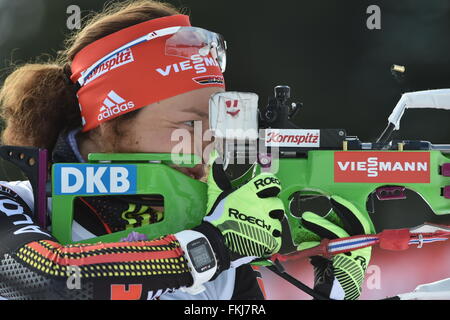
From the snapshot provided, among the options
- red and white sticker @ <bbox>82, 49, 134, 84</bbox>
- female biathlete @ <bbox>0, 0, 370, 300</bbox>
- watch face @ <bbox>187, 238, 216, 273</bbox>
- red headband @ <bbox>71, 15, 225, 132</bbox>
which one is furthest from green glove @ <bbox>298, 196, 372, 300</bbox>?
red and white sticker @ <bbox>82, 49, 134, 84</bbox>

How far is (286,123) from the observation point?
1.03 metres

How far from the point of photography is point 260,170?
39.6 inches

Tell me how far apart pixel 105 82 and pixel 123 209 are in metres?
0.37

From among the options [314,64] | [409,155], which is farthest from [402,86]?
[409,155]

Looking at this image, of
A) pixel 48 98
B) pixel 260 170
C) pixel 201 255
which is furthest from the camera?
pixel 48 98

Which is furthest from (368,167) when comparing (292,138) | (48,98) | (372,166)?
(48,98)

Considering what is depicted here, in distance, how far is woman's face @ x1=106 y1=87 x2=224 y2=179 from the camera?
116cm

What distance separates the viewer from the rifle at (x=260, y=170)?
0.96 metres

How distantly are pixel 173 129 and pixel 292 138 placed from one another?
310 millimetres

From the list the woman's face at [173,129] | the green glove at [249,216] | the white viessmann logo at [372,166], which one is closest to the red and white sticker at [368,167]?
the white viessmann logo at [372,166]

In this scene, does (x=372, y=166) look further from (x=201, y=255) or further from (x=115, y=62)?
(x=115, y=62)

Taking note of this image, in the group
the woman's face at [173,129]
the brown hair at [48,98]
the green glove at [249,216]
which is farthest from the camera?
the brown hair at [48,98]

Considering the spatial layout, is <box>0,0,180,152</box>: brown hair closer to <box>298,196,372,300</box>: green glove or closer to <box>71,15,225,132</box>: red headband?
<box>71,15,225,132</box>: red headband

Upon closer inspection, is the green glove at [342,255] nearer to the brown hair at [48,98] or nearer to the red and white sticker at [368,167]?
the red and white sticker at [368,167]
